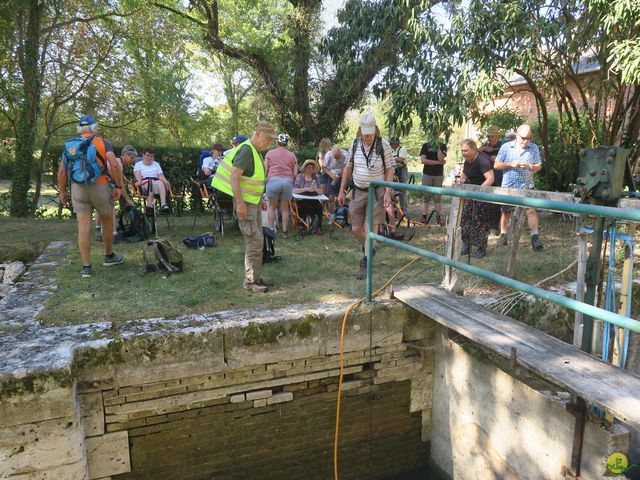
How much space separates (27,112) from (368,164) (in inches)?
310

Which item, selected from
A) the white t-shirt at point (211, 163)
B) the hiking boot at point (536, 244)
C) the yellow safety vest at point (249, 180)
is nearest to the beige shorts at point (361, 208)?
the yellow safety vest at point (249, 180)

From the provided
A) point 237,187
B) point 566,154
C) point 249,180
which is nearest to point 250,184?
point 249,180

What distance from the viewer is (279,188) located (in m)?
7.12

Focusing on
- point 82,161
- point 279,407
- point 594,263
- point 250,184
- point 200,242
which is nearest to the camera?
point 594,263

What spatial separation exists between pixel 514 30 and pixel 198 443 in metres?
5.94

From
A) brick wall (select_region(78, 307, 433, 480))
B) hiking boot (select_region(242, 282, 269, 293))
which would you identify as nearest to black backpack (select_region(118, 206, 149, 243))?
hiking boot (select_region(242, 282, 269, 293))

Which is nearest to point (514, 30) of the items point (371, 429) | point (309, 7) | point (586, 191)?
point (586, 191)

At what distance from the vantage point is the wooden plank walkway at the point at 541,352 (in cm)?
231

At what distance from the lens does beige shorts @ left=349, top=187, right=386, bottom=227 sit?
5.25 meters

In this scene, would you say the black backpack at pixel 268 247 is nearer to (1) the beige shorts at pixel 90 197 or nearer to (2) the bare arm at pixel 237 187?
(2) the bare arm at pixel 237 187

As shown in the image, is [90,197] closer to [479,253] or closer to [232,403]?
[232,403]

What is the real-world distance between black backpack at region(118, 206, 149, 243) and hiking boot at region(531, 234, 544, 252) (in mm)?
5358

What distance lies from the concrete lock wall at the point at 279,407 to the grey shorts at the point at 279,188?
136 inches

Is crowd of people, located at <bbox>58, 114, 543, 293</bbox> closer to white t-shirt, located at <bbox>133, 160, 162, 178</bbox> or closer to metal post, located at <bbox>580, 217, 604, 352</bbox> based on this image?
white t-shirt, located at <bbox>133, 160, 162, 178</bbox>
